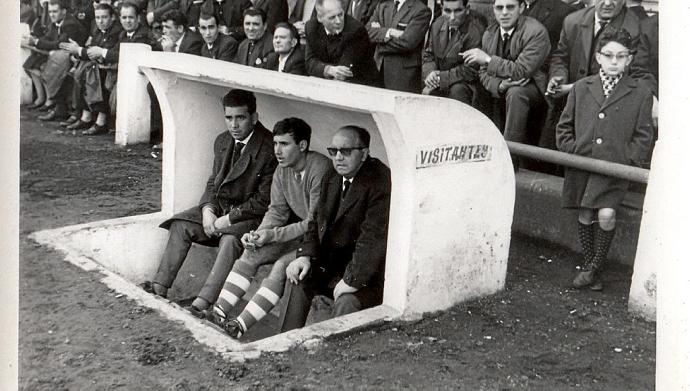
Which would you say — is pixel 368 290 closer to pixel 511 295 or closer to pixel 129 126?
pixel 511 295

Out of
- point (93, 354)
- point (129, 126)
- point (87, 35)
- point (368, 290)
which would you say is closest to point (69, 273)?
point (93, 354)

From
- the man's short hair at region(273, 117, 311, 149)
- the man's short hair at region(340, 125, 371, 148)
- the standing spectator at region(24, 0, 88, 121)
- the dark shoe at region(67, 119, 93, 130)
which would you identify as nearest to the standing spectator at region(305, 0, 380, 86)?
the man's short hair at region(273, 117, 311, 149)

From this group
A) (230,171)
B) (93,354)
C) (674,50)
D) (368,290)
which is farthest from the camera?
(230,171)

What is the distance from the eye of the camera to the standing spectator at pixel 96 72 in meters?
9.10

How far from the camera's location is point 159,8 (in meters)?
9.58

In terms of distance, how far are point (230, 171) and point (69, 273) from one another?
1.18 m

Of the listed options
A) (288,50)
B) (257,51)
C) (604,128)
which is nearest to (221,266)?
(604,128)

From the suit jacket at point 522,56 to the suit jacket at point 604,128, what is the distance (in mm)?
878

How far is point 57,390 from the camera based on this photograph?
334 cm

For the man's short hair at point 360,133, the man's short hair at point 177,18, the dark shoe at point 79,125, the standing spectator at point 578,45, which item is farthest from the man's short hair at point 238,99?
the dark shoe at point 79,125

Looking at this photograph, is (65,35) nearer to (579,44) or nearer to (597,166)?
(579,44)

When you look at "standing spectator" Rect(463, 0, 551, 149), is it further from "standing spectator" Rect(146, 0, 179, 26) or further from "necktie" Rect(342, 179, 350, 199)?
"standing spectator" Rect(146, 0, 179, 26)

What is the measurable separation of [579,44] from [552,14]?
21.8 inches

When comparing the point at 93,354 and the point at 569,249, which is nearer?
the point at 93,354
